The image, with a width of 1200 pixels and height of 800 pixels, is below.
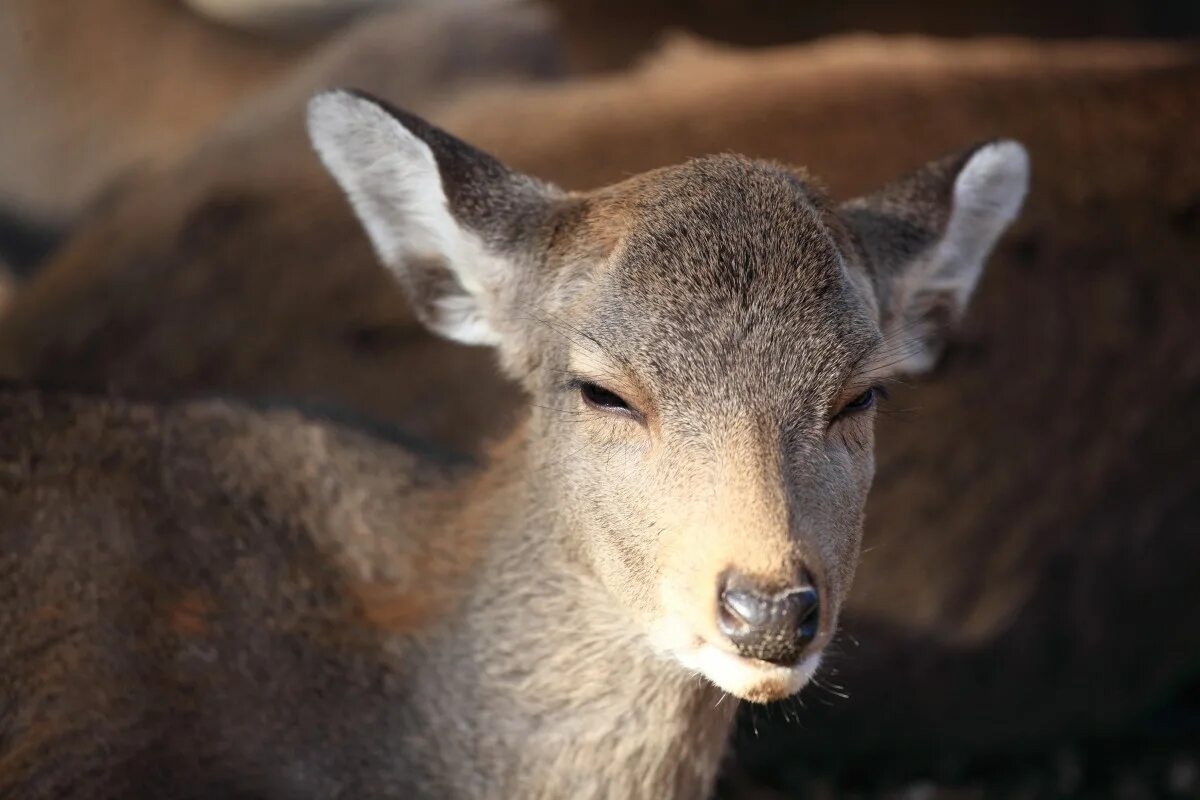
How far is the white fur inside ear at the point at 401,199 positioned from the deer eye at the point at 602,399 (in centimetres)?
60

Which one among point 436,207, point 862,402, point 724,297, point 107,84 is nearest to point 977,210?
point 862,402

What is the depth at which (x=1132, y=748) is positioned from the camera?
6578mm

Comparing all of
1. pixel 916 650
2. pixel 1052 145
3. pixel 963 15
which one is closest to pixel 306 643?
pixel 916 650

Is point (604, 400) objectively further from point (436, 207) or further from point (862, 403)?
point (436, 207)

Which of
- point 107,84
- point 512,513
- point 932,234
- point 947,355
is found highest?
point 932,234

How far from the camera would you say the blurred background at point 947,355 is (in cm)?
594

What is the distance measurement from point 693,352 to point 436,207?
38.9 inches

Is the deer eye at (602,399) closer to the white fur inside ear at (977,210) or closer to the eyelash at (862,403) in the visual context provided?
the eyelash at (862,403)

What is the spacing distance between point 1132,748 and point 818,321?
3.94 meters

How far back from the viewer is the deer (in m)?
3.36

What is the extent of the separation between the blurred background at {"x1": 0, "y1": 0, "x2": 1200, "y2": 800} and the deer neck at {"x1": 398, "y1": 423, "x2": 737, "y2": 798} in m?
1.63

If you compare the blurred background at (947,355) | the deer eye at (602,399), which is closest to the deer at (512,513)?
the deer eye at (602,399)

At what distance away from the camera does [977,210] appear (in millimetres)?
4309

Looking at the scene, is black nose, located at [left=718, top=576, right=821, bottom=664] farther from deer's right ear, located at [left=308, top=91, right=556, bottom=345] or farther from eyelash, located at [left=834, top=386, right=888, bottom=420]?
deer's right ear, located at [left=308, top=91, right=556, bottom=345]
